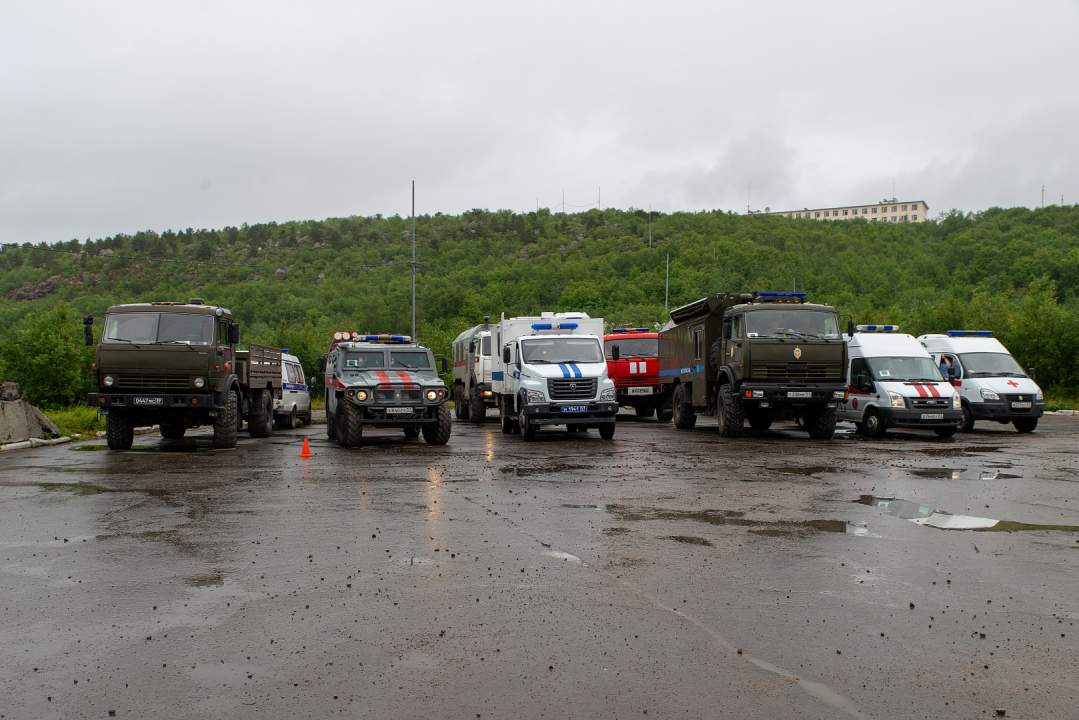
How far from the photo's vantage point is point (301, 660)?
4.25m

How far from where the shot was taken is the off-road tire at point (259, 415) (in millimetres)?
20438

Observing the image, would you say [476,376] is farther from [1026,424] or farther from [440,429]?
[1026,424]

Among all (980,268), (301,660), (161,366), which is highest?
(980,268)

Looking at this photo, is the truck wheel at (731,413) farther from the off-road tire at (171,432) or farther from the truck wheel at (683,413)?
the off-road tire at (171,432)

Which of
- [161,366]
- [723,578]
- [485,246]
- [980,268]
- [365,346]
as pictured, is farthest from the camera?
[485,246]

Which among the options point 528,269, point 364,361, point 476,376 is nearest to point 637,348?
point 476,376

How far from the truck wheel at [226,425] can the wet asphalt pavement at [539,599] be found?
5.77 metres

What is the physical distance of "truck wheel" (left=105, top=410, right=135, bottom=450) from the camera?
16.3 m

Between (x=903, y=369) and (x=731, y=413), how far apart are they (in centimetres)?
431

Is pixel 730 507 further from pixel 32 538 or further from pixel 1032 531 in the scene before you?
pixel 32 538

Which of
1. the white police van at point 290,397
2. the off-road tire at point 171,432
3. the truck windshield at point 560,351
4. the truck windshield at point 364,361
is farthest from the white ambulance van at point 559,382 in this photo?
the off-road tire at point 171,432

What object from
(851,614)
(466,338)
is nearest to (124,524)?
(851,614)

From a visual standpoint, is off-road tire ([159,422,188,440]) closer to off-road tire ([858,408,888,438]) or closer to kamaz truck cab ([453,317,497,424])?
kamaz truck cab ([453,317,497,424])

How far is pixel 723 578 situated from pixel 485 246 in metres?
61.3
